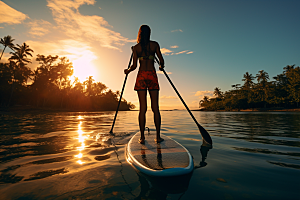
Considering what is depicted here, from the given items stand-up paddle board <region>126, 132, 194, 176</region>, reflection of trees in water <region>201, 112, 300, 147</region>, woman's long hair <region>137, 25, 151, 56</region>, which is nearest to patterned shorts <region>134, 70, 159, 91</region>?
woman's long hair <region>137, 25, 151, 56</region>

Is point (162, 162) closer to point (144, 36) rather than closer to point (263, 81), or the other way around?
point (144, 36)

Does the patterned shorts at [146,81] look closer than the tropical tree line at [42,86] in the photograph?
Yes

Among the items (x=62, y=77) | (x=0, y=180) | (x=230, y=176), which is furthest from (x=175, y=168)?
(x=62, y=77)

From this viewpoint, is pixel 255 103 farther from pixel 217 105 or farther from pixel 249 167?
pixel 249 167

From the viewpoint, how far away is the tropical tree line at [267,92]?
5767cm

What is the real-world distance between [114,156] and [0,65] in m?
51.6

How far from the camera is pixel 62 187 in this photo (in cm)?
178

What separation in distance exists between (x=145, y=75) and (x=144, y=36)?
101cm

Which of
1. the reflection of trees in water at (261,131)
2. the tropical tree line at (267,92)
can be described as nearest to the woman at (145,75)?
the reflection of trees in water at (261,131)

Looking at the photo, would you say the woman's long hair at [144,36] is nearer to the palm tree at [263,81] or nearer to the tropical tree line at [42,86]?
the tropical tree line at [42,86]

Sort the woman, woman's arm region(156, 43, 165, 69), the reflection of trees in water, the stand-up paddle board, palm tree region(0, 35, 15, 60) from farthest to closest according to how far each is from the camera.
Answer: palm tree region(0, 35, 15, 60), the reflection of trees in water, woman's arm region(156, 43, 165, 69), the woman, the stand-up paddle board

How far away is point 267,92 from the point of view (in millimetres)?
62375

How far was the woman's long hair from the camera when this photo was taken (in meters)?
3.79

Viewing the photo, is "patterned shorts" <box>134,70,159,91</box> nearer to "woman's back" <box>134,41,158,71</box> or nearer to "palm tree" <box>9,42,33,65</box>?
"woman's back" <box>134,41,158,71</box>
